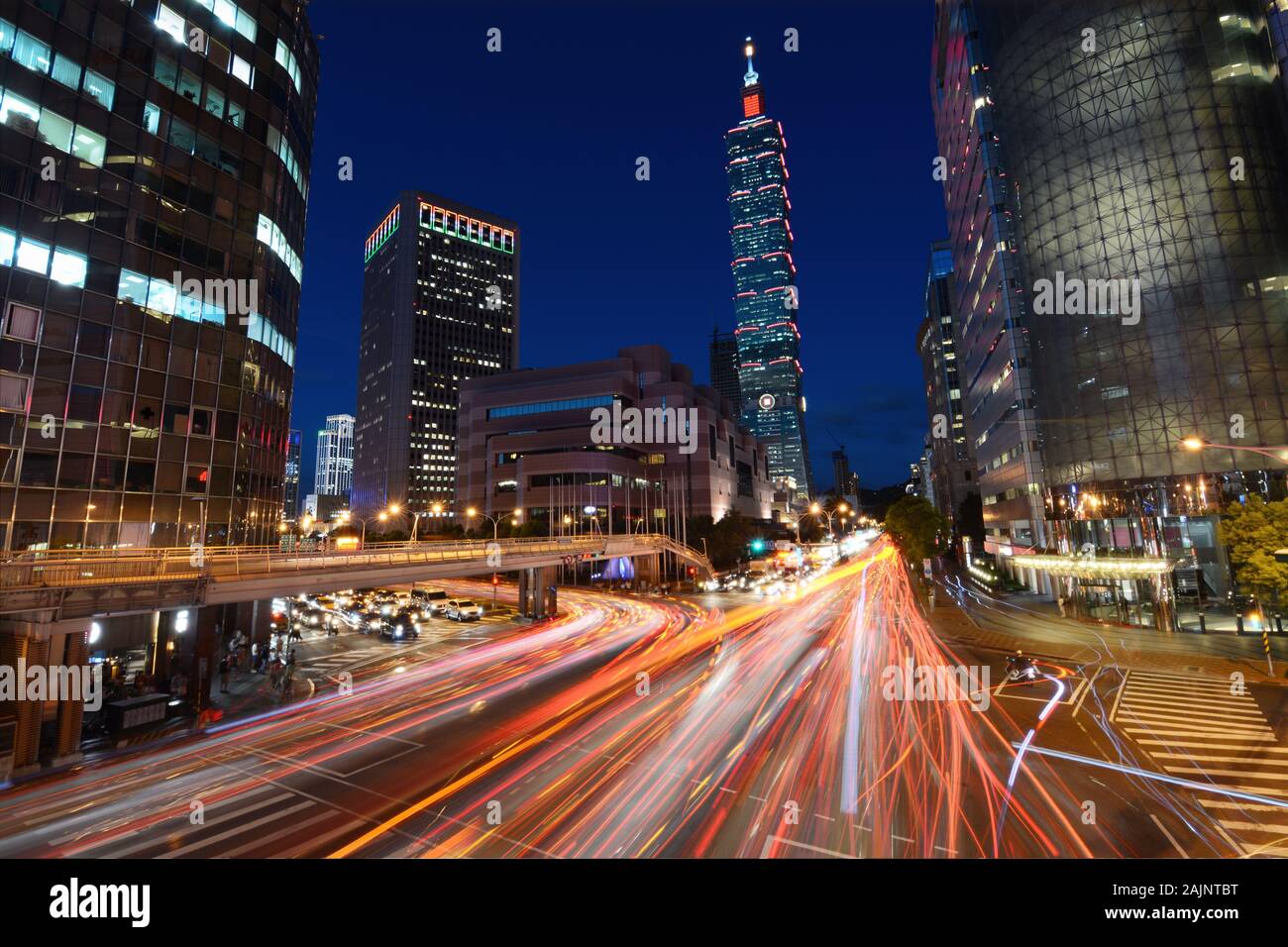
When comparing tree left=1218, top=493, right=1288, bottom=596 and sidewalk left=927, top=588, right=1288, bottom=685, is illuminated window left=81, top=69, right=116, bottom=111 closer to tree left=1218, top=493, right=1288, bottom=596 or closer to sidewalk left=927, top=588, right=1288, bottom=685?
sidewalk left=927, top=588, right=1288, bottom=685

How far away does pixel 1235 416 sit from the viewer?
3941 cm

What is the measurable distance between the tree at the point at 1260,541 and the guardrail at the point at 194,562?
130ft

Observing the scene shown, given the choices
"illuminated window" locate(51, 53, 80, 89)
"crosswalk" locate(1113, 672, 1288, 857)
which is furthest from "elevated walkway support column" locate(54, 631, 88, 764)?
"crosswalk" locate(1113, 672, 1288, 857)

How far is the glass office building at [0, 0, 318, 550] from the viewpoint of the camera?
83.5 feet

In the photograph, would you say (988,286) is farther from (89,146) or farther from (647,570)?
(89,146)

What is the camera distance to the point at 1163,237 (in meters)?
42.4

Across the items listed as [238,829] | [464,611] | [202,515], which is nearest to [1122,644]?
[238,829]

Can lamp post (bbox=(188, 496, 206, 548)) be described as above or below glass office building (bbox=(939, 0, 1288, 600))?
below

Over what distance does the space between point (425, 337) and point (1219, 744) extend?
176 meters

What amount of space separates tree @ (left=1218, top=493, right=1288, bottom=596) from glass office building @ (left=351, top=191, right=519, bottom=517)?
15543 centimetres

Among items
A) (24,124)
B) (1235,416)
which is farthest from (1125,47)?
(24,124)

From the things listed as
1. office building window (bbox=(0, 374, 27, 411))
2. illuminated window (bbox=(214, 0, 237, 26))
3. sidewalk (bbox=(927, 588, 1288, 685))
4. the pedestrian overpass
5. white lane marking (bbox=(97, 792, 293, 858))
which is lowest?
sidewalk (bbox=(927, 588, 1288, 685))
